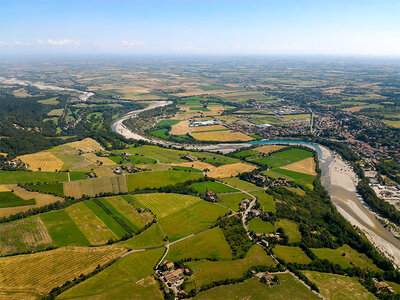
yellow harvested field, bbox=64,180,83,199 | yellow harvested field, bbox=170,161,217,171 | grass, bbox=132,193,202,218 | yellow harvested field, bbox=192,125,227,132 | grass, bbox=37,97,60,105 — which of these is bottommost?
grass, bbox=132,193,202,218

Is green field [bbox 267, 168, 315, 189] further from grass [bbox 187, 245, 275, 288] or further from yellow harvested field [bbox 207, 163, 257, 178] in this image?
grass [bbox 187, 245, 275, 288]

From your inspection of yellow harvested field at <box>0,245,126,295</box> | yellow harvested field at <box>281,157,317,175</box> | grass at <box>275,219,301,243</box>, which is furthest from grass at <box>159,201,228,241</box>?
yellow harvested field at <box>281,157,317,175</box>

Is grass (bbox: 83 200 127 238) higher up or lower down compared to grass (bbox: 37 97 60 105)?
lower down

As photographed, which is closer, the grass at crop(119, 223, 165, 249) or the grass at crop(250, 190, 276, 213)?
the grass at crop(119, 223, 165, 249)

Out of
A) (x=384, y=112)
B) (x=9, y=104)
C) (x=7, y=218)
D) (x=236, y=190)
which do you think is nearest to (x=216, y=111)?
(x=384, y=112)

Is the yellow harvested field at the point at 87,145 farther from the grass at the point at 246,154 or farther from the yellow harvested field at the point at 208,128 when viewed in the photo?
the grass at the point at 246,154

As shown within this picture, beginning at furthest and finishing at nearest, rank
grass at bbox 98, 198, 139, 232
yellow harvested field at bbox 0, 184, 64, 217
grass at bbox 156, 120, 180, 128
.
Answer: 1. grass at bbox 156, 120, 180, 128
2. yellow harvested field at bbox 0, 184, 64, 217
3. grass at bbox 98, 198, 139, 232

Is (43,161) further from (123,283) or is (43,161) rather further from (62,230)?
(123,283)

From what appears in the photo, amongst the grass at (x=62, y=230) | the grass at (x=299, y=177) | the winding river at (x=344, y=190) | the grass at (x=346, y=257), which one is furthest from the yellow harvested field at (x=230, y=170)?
the grass at (x=62, y=230)
